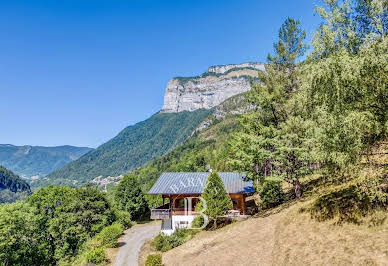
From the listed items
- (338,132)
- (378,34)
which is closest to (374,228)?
(338,132)

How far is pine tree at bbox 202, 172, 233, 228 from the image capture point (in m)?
23.6

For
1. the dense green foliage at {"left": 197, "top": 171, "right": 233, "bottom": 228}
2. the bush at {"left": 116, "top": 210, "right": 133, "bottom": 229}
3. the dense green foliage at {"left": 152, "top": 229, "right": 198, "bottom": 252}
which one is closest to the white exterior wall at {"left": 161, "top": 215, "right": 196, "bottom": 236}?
the dense green foliage at {"left": 152, "top": 229, "right": 198, "bottom": 252}

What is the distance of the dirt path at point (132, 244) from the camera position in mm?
25494

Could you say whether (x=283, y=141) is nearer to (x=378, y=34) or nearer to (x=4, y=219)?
(x=378, y=34)

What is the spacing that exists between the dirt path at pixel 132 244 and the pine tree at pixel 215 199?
362 inches

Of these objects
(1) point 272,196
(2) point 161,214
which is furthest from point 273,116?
(2) point 161,214

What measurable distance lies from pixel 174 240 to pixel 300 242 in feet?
51.0

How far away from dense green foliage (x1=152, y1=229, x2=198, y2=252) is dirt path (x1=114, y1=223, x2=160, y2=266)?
273 cm

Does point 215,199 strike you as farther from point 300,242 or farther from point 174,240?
point 300,242

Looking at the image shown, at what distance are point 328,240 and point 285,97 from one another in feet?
42.5

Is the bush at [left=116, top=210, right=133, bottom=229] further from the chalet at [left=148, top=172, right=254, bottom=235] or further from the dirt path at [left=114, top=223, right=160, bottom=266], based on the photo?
the chalet at [left=148, top=172, right=254, bottom=235]

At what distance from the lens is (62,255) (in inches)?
1422

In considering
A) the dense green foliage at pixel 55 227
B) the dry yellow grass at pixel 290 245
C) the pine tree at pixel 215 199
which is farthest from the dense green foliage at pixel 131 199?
the dry yellow grass at pixel 290 245

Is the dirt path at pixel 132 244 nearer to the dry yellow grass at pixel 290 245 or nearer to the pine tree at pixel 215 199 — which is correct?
the dry yellow grass at pixel 290 245
